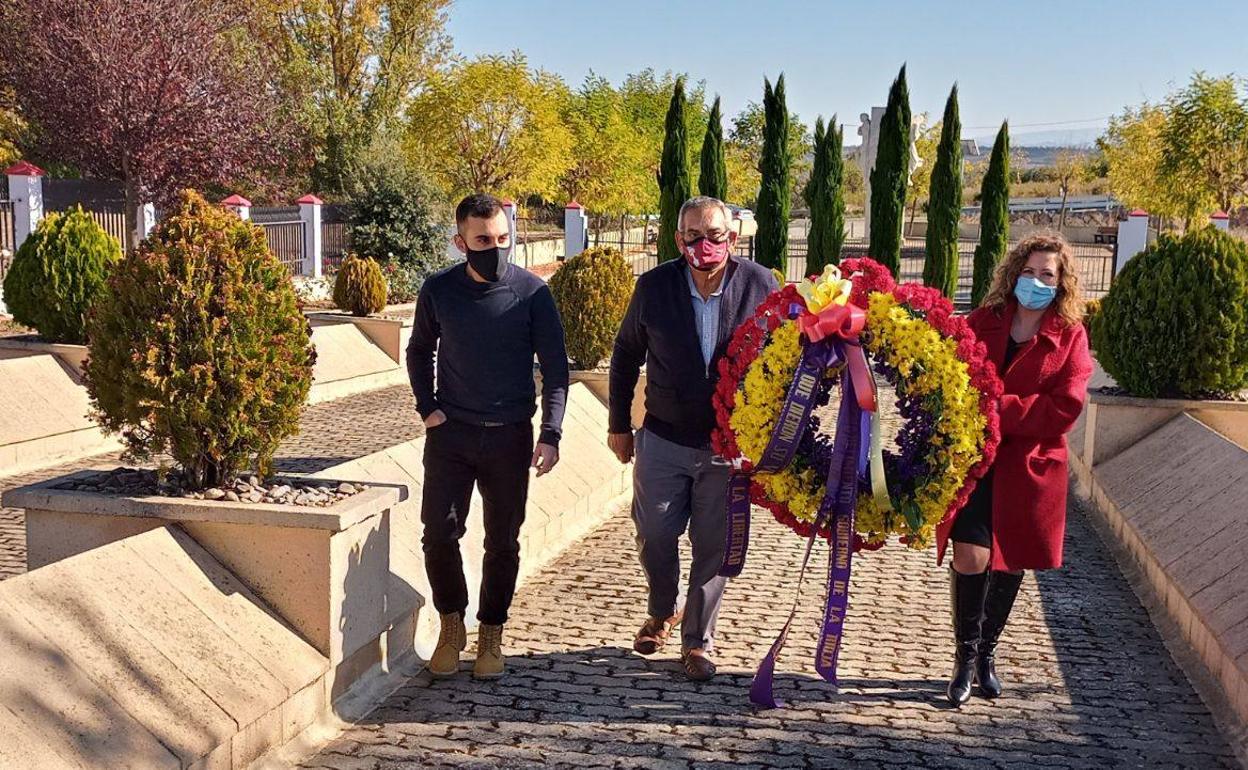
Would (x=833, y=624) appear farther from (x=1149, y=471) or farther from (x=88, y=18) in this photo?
(x=88, y=18)

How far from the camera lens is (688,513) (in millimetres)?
5527

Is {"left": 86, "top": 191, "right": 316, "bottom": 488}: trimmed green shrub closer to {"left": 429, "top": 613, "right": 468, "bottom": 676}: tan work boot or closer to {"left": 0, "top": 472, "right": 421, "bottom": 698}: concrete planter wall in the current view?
{"left": 0, "top": 472, "right": 421, "bottom": 698}: concrete planter wall

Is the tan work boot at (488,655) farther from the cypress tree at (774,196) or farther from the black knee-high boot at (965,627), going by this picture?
the cypress tree at (774,196)

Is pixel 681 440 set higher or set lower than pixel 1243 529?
higher

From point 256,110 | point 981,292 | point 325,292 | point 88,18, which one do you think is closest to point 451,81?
point 256,110

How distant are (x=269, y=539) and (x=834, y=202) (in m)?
24.1

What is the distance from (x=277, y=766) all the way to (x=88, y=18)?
27.2 metres

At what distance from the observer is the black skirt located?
5.10m

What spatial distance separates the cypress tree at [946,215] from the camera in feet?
81.3

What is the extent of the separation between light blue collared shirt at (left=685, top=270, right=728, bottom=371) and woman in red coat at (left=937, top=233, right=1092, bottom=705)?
3.68 ft

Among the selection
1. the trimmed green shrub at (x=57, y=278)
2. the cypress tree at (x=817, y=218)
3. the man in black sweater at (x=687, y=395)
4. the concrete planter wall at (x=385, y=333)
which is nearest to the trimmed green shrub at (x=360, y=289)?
the concrete planter wall at (x=385, y=333)

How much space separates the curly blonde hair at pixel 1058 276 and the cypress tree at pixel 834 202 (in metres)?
21.9

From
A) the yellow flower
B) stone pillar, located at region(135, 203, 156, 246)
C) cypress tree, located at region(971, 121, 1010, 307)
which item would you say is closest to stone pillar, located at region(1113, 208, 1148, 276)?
cypress tree, located at region(971, 121, 1010, 307)

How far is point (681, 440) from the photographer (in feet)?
17.5
